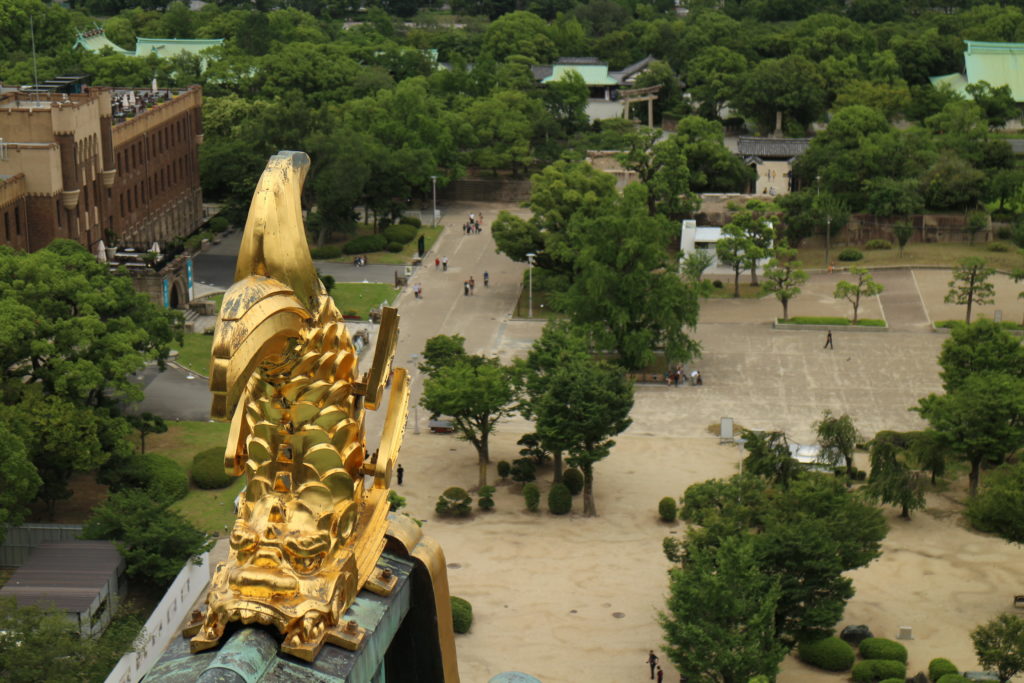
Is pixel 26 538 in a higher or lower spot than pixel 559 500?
higher

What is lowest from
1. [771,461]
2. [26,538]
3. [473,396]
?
[26,538]

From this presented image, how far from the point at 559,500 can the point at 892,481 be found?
12.6 metres

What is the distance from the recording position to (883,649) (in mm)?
57906

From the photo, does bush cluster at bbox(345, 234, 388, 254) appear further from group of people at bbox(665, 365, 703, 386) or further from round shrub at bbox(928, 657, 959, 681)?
round shrub at bbox(928, 657, 959, 681)

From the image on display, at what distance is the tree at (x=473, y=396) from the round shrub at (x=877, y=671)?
808 inches

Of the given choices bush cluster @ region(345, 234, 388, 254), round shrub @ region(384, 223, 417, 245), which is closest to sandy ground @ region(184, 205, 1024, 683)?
bush cluster @ region(345, 234, 388, 254)

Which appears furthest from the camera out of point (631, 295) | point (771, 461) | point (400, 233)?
point (400, 233)

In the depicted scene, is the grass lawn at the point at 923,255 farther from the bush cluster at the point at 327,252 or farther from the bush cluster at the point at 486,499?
the bush cluster at the point at 486,499

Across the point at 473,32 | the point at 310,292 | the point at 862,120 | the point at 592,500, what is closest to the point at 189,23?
the point at 473,32

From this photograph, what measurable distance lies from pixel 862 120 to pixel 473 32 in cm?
6525

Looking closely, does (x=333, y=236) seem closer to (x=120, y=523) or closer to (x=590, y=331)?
(x=590, y=331)

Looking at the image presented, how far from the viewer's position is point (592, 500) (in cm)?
7156

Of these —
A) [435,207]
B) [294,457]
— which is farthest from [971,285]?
[294,457]

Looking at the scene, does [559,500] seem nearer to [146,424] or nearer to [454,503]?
[454,503]
